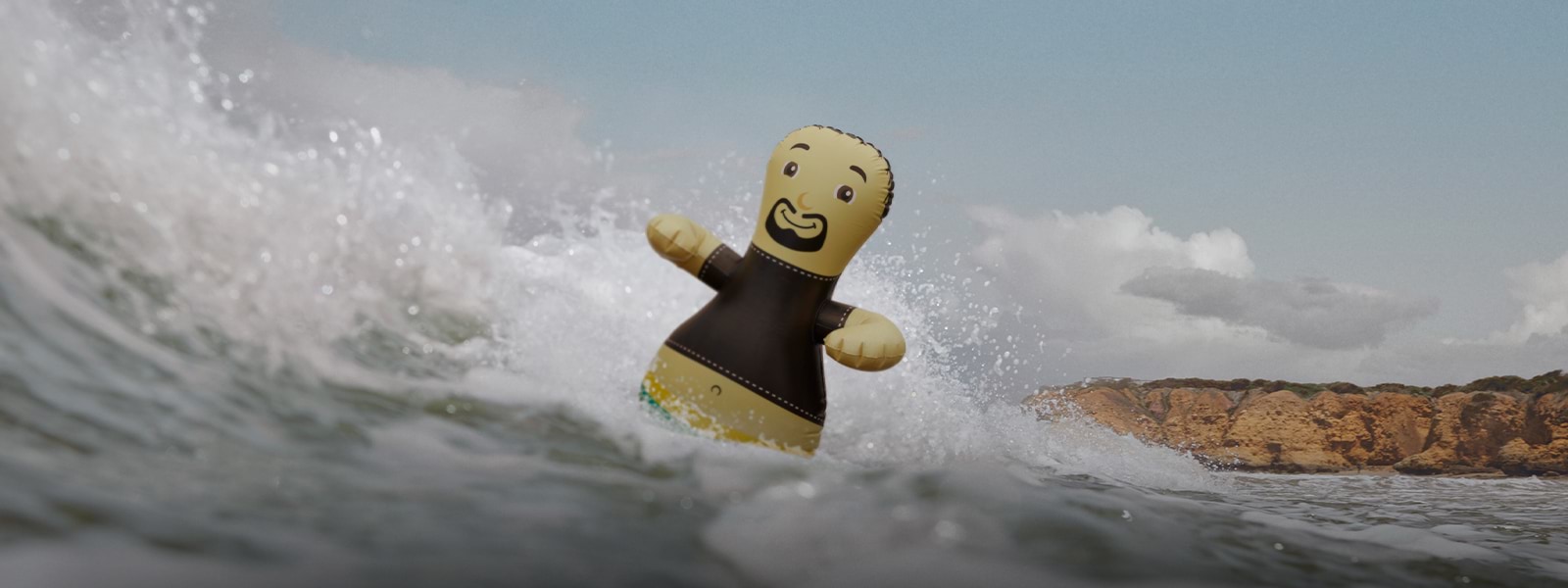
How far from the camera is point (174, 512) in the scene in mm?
1724

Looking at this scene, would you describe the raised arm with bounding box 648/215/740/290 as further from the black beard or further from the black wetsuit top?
the black beard

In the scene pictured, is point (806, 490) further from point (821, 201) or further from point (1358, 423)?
point (1358, 423)

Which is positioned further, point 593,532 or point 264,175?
point 264,175

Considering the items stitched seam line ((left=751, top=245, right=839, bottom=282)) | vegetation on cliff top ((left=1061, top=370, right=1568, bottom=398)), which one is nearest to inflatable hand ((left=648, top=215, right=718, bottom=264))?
stitched seam line ((left=751, top=245, right=839, bottom=282))

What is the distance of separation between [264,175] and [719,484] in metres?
1.80

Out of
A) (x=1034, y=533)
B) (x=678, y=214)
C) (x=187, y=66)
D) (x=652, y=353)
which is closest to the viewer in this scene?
(x=1034, y=533)

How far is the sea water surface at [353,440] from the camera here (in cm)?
177

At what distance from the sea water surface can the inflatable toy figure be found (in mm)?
341

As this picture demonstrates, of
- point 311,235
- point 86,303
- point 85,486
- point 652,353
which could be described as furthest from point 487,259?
point 85,486

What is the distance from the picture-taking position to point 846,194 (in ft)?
13.0

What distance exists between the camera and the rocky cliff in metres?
10.9

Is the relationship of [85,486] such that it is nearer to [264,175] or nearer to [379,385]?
[379,385]

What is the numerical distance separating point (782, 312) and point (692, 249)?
449mm

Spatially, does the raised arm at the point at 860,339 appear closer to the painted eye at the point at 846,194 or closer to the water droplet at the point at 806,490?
the painted eye at the point at 846,194
